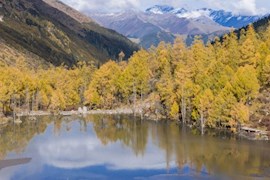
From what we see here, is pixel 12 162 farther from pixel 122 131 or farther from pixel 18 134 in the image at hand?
pixel 122 131

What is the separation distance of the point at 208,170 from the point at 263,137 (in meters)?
31.4

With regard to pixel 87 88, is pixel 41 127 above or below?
below

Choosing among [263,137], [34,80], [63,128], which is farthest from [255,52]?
[34,80]

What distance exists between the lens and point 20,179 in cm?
7081

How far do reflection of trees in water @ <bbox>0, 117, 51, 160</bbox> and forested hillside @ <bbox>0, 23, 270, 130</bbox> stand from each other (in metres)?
16.2

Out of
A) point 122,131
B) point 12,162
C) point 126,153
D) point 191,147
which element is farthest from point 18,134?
point 191,147

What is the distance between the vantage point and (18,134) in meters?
117

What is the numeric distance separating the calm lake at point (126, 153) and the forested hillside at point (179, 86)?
857cm

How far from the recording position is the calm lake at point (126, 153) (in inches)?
2933

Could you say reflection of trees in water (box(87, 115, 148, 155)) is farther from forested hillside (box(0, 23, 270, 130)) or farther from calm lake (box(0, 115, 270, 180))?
forested hillside (box(0, 23, 270, 130))

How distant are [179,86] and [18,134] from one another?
53.6 m

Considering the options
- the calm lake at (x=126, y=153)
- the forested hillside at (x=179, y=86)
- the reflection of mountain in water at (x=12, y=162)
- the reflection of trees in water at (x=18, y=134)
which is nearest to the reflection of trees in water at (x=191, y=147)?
the calm lake at (x=126, y=153)

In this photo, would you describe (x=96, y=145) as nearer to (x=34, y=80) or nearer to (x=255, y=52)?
(x=255, y=52)

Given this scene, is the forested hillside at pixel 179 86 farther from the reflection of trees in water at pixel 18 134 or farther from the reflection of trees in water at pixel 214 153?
the reflection of trees in water at pixel 18 134
